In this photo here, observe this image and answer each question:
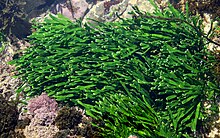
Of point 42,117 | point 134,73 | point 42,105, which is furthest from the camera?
point 42,105

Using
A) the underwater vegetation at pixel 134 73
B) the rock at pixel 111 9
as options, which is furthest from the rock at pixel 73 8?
the underwater vegetation at pixel 134 73

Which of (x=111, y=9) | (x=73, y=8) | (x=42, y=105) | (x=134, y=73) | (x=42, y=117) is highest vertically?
(x=111, y=9)

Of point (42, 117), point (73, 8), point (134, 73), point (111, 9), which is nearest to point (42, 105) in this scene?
point (42, 117)

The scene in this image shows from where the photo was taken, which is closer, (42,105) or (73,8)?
(42,105)

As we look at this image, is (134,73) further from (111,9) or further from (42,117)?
(111,9)

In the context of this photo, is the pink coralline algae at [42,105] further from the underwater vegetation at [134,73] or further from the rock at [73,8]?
the rock at [73,8]

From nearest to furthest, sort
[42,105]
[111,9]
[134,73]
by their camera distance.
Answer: [134,73]
[42,105]
[111,9]

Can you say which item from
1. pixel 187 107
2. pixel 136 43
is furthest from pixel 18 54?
pixel 187 107

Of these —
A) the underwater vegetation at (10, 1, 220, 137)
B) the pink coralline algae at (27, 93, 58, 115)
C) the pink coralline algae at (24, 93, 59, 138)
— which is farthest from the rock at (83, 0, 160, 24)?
the pink coralline algae at (24, 93, 59, 138)
